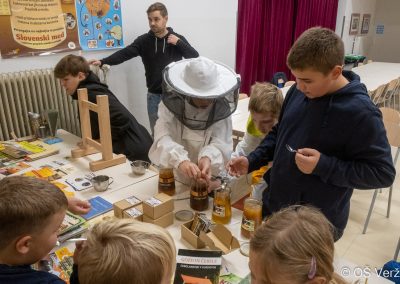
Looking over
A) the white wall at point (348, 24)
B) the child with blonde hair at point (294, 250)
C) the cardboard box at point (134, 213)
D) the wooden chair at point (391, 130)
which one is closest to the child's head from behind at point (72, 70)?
the cardboard box at point (134, 213)

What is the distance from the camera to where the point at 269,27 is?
Result: 574cm

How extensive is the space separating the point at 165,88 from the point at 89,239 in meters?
1.06

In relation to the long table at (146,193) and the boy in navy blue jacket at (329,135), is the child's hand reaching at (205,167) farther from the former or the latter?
the boy in navy blue jacket at (329,135)

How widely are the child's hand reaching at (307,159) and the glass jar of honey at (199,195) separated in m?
0.47

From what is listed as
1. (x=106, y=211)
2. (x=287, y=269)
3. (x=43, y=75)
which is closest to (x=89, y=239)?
(x=287, y=269)

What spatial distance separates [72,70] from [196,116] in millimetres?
1106

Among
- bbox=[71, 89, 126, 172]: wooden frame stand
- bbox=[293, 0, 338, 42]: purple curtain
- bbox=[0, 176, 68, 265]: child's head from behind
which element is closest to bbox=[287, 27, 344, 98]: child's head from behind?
bbox=[0, 176, 68, 265]: child's head from behind

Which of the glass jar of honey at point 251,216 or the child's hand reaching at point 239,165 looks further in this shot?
the child's hand reaching at point 239,165

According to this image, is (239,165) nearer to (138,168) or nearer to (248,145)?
(248,145)

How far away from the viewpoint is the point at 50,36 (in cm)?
310

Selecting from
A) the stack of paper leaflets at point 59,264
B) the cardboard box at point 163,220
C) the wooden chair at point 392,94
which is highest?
the cardboard box at point 163,220

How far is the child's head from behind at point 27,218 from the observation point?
930 millimetres

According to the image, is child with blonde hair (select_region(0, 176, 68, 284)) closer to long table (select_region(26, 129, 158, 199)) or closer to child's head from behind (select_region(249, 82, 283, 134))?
long table (select_region(26, 129, 158, 199))

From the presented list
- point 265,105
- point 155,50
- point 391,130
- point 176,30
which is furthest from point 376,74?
point 265,105
